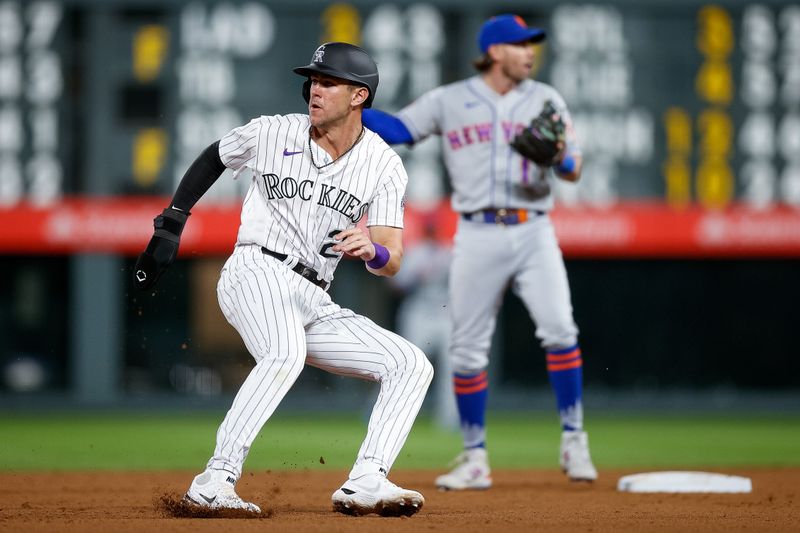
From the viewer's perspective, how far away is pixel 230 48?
12016mm

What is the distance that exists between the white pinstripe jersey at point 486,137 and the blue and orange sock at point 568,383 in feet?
2.28

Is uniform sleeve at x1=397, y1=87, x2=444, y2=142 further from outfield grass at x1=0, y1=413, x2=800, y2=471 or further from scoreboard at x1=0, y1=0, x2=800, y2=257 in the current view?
scoreboard at x1=0, y1=0, x2=800, y2=257

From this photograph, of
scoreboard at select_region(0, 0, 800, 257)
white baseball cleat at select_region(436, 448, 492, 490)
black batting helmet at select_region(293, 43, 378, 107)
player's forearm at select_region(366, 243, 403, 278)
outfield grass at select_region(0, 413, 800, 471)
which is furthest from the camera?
scoreboard at select_region(0, 0, 800, 257)

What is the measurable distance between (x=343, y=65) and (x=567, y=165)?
192cm

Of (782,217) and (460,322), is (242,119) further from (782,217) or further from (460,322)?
(460,322)

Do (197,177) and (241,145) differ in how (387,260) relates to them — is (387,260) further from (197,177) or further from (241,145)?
(197,177)

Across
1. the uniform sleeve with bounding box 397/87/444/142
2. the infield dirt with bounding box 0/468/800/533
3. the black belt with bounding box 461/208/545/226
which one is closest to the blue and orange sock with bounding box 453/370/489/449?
the infield dirt with bounding box 0/468/800/533

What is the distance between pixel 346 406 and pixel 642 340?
325cm

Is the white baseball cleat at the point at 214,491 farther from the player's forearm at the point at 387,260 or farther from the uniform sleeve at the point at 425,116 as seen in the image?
the uniform sleeve at the point at 425,116

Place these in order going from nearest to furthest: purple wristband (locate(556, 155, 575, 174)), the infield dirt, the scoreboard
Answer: the infield dirt
purple wristband (locate(556, 155, 575, 174))
the scoreboard

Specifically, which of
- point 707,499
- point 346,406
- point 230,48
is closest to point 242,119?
point 230,48

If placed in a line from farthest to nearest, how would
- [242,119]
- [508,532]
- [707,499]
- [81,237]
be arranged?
[81,237], [242,119], [707,499], [508,532]

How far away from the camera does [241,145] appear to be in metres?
4.63

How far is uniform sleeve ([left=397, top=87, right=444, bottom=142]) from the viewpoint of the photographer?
6.21 m
